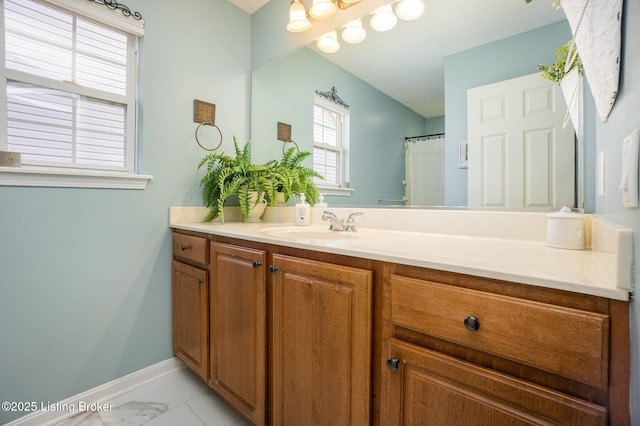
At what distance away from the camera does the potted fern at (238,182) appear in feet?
5.64

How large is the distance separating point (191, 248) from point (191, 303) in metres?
0.29

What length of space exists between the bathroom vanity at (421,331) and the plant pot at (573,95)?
37 cm

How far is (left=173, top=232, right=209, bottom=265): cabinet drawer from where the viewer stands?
1396 mm

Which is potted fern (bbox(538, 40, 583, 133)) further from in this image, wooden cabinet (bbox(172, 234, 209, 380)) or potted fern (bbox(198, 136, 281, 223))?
wooden cabinet (bbox(172, 234, 209, 380))

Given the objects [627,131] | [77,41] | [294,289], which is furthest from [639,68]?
[77,41]

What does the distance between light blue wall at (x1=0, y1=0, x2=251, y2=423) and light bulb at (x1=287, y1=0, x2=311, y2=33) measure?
1.82 feet

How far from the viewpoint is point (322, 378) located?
895mm

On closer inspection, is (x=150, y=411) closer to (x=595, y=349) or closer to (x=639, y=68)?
(x=595, y=349)

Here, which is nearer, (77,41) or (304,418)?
(304,418)

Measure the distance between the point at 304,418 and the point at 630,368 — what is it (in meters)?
0.86


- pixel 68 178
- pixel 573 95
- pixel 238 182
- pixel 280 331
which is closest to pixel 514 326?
pixel 280 331

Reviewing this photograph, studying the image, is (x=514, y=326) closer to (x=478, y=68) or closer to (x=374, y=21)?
(x=478, y=68)

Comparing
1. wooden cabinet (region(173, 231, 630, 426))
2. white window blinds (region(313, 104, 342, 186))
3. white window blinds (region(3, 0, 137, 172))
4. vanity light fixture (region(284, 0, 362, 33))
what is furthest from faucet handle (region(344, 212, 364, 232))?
white window blinds (region(3, 0, 137, 172))

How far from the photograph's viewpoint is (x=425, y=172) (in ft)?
4.38
